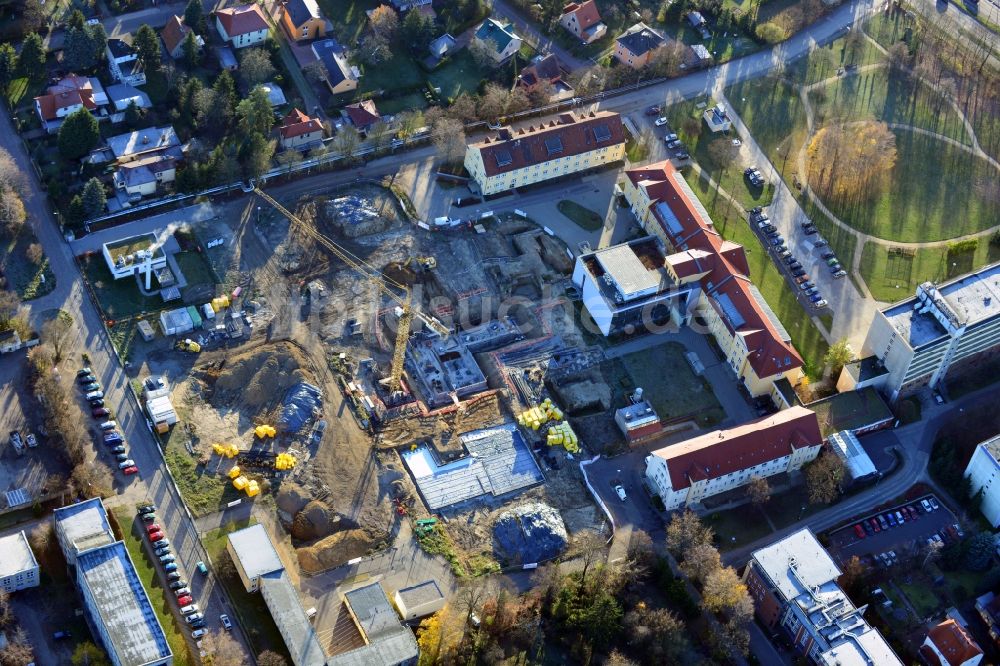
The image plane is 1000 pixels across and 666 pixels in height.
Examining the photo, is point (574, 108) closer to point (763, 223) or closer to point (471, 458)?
point (763, 223)

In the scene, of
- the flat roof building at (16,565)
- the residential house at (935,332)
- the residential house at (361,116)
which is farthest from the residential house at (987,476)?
the flat roof building at (16,565)

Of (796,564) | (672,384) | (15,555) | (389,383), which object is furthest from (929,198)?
(15,555)

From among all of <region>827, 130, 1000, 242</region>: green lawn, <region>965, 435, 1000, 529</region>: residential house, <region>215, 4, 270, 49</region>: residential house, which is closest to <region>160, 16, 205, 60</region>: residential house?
<region>215, 4, 270, 49</region>: residential house

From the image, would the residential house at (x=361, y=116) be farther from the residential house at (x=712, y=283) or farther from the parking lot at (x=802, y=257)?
the parking lot at (x=802, y=257)

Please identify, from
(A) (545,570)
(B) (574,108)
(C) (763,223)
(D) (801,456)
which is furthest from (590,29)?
(A) (545,570)

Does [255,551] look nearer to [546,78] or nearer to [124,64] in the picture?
[124,64]
